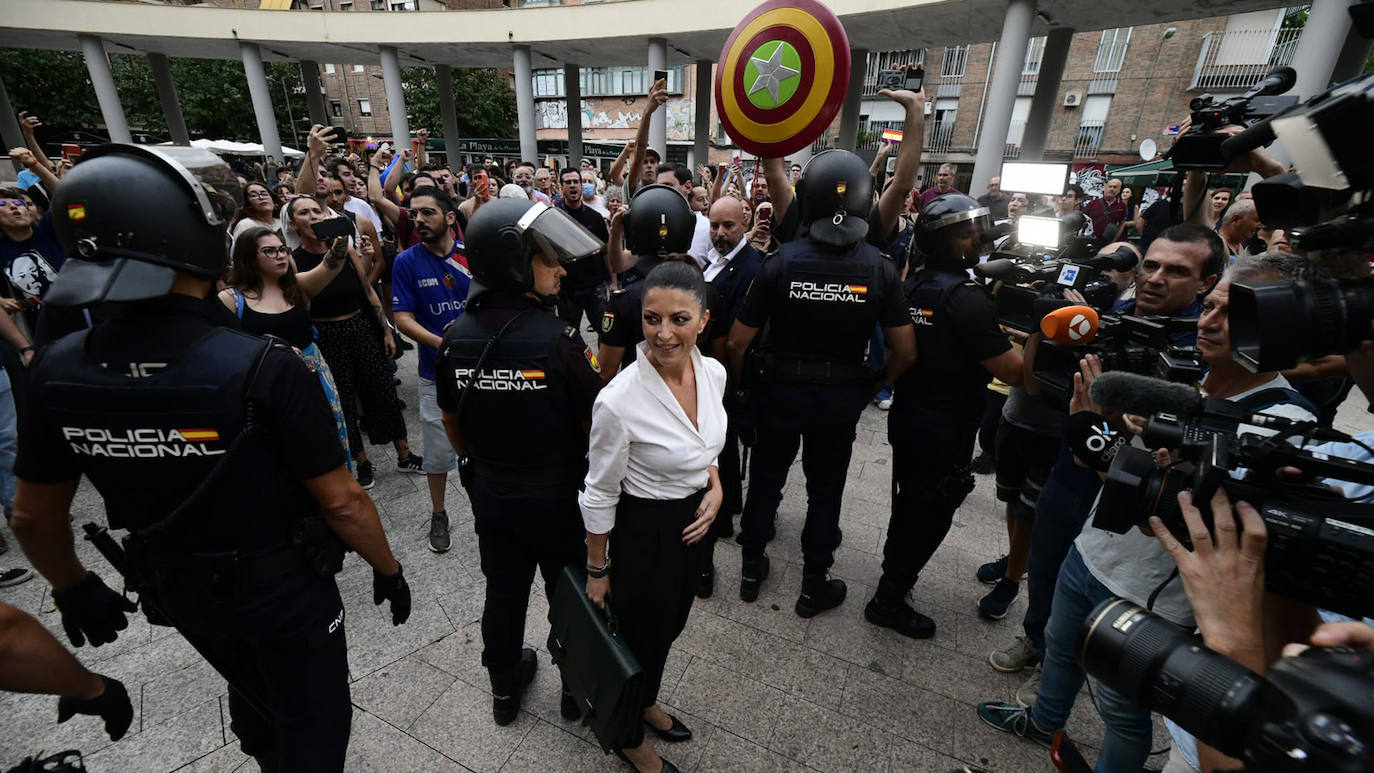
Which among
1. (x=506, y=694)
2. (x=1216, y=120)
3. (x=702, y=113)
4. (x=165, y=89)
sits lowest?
(x=506, y=694)

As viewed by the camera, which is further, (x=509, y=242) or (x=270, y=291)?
(x=270, y=291)

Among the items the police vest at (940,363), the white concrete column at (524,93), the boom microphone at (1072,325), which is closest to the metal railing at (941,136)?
the white concrete column at (524,93)

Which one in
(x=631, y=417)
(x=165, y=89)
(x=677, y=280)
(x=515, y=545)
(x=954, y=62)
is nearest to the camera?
(x=631, y=417)

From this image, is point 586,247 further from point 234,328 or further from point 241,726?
point 241,726

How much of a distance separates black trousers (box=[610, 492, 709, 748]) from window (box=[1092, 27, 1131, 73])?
3163cm

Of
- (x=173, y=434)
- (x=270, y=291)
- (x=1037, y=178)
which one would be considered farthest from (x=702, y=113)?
(x=173, y=434)

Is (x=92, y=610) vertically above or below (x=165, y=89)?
below

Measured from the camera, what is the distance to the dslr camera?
93 centimetres

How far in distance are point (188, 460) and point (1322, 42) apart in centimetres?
1216

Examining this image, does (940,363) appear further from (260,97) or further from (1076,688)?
(260,97)

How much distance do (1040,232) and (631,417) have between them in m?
2.81

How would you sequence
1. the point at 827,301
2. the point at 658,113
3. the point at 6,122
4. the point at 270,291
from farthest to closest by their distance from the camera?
1. the point at 6,122
2. the point at 658,113
3. the point at 270,291
4. the point at 827,301

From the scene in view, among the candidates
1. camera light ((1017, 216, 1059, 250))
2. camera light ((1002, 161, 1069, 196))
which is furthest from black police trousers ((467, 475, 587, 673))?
camera light ((1002, 161, 1069, 196))

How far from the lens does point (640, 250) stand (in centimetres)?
317
